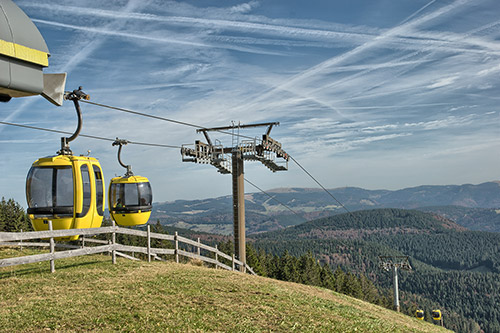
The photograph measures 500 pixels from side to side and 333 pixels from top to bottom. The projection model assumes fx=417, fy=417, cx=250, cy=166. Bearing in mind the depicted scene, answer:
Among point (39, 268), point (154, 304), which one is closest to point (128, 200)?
point (39, 268)

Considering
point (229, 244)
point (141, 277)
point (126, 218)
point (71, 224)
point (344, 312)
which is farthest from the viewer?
point (229, 244)

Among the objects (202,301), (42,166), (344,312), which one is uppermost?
(42,166)

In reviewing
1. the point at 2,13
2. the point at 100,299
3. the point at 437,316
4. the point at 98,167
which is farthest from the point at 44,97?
the point at 437,316

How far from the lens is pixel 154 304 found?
10828mm

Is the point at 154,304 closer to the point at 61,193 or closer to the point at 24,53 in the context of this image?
the point at 61,193

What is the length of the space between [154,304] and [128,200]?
24.8 ft

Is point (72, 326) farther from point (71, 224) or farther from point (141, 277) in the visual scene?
point (141, 277)

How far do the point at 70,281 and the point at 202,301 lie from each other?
193 inches

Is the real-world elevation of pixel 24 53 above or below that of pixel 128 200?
above

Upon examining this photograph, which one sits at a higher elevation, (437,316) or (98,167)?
(98,167)

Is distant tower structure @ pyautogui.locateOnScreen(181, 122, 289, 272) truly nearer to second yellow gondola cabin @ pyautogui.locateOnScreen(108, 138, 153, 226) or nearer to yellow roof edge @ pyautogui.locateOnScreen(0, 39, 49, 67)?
second yellow gondola cabin @ pyautogui.locateOnScreen(108, 138, 153, 226)

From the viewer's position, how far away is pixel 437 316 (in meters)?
33.2

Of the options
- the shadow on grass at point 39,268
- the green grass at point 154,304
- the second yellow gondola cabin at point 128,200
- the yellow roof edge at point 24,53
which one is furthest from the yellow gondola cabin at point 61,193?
the yellow roof edge at point 24,53

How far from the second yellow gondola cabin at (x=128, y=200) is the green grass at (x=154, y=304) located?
7.45 feet
